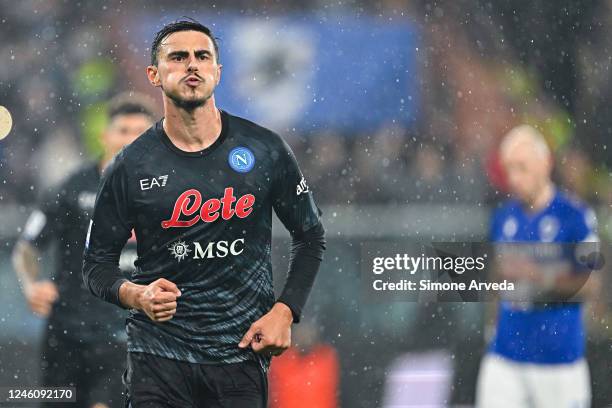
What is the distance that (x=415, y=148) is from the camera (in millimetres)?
4426

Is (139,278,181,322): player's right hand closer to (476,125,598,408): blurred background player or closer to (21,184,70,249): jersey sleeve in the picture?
(21,184,70,249): jersey sleeve

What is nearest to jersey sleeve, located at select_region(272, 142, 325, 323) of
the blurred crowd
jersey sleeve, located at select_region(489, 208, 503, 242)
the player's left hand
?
the player's left hand

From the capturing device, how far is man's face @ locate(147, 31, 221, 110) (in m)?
3.51

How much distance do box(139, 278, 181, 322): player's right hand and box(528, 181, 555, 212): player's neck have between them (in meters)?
2.07

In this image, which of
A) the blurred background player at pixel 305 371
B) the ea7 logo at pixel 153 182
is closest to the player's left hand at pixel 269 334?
the ea7 logo at pixel 153 182

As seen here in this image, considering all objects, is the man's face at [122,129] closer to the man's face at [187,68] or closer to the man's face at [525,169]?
the man's face at [187,68]

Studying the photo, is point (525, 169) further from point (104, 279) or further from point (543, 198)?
point (104, 279)

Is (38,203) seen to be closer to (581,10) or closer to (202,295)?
(202,295)

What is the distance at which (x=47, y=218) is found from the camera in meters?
4.35

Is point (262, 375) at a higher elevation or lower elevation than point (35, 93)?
lower

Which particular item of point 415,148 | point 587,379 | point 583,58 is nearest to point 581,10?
point 583,58

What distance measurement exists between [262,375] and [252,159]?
0.76 metres

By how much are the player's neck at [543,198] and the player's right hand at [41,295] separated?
220 centimetres

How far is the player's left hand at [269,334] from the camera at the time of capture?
3217 millimetres
